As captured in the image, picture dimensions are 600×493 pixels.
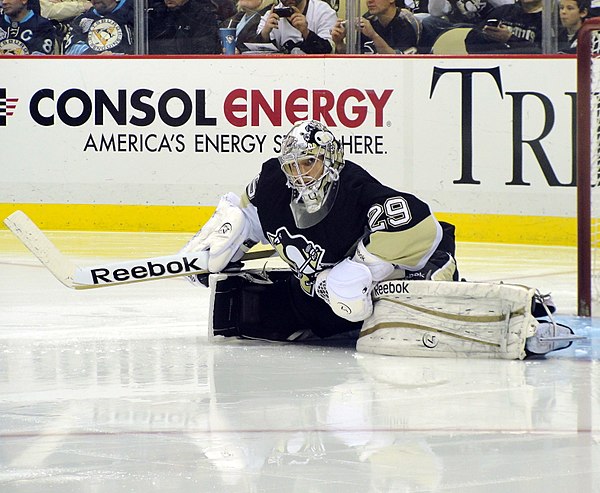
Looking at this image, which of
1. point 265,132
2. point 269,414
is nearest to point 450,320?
point 269,414

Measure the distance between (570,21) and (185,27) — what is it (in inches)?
95.5

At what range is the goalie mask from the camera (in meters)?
4.14

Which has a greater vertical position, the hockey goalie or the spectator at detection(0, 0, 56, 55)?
the spectator at detection(0, 0, 56, 55)

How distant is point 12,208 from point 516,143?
10.7 ft

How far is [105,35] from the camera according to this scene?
8.30 metres

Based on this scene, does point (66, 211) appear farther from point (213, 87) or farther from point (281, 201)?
point (281, 201)

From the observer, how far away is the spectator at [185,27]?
26.7ft

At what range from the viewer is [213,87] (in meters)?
8.09

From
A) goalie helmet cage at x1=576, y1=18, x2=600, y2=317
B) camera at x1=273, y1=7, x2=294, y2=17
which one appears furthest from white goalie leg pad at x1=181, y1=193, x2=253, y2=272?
camera at x1=273, y1=7, x2=294, y2=17

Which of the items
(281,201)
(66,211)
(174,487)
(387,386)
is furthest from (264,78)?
(174,487)

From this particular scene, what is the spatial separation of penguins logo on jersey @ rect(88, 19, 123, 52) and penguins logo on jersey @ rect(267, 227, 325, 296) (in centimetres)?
428

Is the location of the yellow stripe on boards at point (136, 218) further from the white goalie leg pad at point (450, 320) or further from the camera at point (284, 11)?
the white goalie leg pad at point (450, 320)

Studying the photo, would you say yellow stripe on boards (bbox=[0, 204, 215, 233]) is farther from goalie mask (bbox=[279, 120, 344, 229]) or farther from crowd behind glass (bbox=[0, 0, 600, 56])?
goalie mask (bbox=[279, 120, 344, 229])

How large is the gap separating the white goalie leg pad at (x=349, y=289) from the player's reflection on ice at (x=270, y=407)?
0.52 feet
